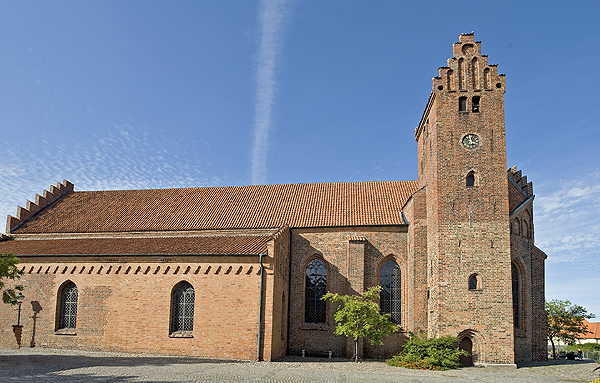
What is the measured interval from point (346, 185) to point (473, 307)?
40.5 ft

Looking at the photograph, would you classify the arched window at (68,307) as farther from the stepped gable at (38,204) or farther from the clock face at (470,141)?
the clock face at (470,141)

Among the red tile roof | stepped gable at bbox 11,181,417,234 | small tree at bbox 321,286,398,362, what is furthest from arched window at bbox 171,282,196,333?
small tree at bbox 321,286,398,362

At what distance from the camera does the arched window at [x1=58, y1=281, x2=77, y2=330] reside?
982 inches

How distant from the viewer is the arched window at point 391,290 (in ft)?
87.1

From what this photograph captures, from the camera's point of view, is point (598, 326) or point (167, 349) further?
point (598, 326)

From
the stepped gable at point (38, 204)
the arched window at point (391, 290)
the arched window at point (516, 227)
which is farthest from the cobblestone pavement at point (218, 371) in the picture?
the stepped gable at point (38, 204)

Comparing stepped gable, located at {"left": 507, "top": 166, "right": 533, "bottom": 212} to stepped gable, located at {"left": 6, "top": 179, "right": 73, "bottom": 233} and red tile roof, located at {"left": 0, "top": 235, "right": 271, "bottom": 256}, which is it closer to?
red tile roof, located at {"left": 0, "top": 235, "right": 271, "bottom": 256}

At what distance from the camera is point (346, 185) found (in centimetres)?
3194

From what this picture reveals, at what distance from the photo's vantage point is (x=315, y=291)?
2728cm

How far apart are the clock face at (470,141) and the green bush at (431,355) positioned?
9.39m

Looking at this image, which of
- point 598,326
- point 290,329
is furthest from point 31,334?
point 598,326

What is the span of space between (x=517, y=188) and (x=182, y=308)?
20.0 metres

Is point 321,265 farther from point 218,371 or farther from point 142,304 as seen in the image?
point 218,371

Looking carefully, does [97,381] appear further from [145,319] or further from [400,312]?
[400,312]
